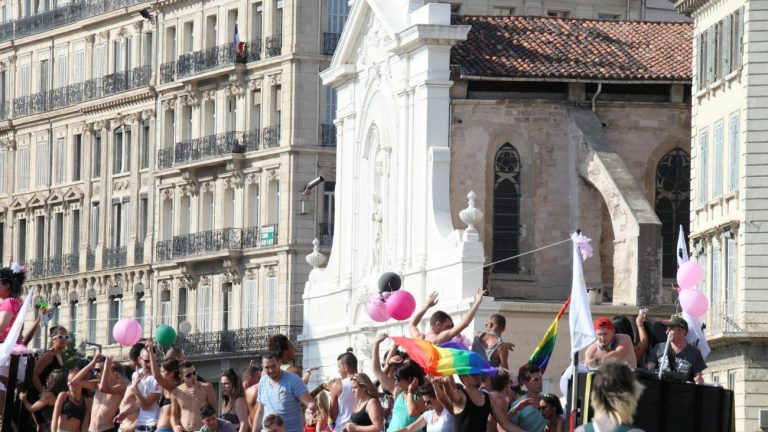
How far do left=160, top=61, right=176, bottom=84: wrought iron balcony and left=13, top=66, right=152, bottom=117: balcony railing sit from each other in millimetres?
1081

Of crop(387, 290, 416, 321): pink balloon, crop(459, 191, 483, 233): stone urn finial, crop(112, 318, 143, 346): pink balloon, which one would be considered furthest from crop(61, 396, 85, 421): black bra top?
crop(459, 191, 483, 233): stone urn finial

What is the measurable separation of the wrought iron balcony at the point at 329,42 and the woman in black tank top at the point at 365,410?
1908 inches

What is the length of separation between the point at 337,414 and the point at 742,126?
67.5 feet

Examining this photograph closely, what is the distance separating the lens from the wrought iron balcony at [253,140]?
258ft

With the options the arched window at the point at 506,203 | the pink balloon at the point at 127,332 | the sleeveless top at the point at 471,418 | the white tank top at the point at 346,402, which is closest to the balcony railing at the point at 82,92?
the arched window at the point at 506,203

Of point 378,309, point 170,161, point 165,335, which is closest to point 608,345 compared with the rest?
point 165,335

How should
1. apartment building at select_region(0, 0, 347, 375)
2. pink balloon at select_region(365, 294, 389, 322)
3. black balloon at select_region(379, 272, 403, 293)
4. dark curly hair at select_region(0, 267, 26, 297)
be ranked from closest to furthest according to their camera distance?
dark curly hair at select_region(0, 267, 26, 297) < pink balloon at select_region(365, 294, 389, 322) < black balloon at select_region(379, 272, 403, 293) < apartment building at select_region(0, 0, 347, 375)

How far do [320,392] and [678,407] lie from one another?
439 inches

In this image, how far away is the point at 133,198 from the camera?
85125 mm

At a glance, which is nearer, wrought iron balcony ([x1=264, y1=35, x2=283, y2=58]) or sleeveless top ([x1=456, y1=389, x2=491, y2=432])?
sleeveless top ([x1=456, y1=389, x2=491, y2=432])

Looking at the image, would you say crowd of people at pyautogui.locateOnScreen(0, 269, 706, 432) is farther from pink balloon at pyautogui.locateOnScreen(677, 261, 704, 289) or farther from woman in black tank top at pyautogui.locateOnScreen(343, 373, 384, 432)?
pink balloon at pyautogui.locateOnScreen(677, 261, 704, 289)

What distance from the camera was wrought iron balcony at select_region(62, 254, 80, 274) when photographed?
8769cm

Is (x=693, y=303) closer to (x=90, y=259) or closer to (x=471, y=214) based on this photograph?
(x=471, y=214)

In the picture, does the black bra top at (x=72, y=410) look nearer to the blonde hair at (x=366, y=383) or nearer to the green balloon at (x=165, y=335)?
the blonde hair at (x=366, y=383)
